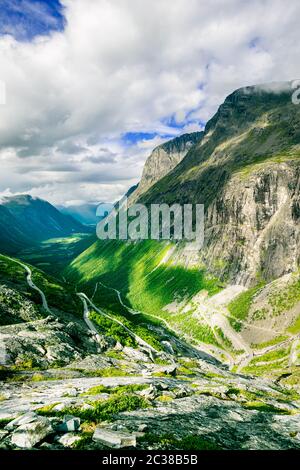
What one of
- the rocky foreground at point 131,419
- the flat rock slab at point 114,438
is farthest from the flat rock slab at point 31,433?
the flat rock slab at point 114,438

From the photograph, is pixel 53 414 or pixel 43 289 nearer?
pixel 53 414

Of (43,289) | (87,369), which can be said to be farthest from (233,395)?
(43,289)

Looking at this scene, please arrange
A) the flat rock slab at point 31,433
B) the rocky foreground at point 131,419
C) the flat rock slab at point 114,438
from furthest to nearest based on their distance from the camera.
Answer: the rocky foreground at point 131,419, the flat rock slab at point 114,438, the flat rock slab at point 31,433

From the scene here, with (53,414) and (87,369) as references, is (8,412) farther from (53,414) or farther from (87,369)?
(87,369)

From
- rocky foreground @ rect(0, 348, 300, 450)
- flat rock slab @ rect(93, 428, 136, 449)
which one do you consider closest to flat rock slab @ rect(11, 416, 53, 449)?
rocky foreground @ rect(0, 348, 300, 450)

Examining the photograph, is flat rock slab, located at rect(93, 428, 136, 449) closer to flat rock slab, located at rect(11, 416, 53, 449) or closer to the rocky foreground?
the rocky foreground

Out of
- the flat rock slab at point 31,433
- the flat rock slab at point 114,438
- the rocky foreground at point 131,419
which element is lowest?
the rocky foreground at point 131,419

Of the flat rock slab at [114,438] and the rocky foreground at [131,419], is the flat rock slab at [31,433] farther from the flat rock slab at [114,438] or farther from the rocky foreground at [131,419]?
the flat rock slab at [114,438]

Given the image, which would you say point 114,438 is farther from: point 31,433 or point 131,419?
point 131,419
